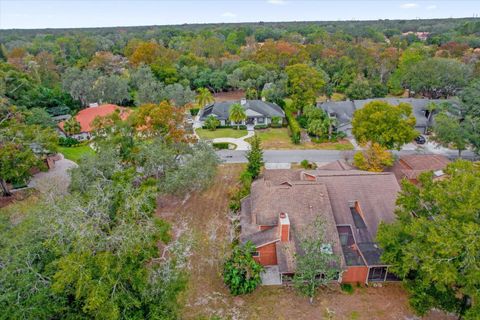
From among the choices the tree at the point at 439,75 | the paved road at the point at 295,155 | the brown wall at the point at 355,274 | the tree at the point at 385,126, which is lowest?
the brown wall at the point at 355,274

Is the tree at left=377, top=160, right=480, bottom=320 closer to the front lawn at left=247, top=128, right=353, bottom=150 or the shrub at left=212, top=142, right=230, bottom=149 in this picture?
the front lawn at left=247, top=128, right=353, bottom=150

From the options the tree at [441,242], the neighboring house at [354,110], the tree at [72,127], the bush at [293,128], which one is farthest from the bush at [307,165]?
the tree at [72,127]

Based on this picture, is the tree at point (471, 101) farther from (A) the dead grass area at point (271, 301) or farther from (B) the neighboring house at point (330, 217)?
(A) the dead grass area at point (271, 301)

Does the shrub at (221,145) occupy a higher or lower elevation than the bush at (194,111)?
lower

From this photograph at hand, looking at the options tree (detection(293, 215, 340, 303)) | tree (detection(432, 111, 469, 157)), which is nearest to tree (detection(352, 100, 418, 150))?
tree (detection(432, 111, 469, 157))

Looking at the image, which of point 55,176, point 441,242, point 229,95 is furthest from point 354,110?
point 55,176

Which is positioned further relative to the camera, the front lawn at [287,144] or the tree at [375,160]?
the front lawn at [287,144]

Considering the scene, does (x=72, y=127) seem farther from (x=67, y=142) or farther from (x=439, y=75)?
(x=439, y=75)

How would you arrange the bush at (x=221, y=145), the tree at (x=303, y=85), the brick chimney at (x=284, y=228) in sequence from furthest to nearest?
the tree at (x=303, y=85) → the bush at (x=221, y=145) → the brick chimney at (x=284, y=228)
